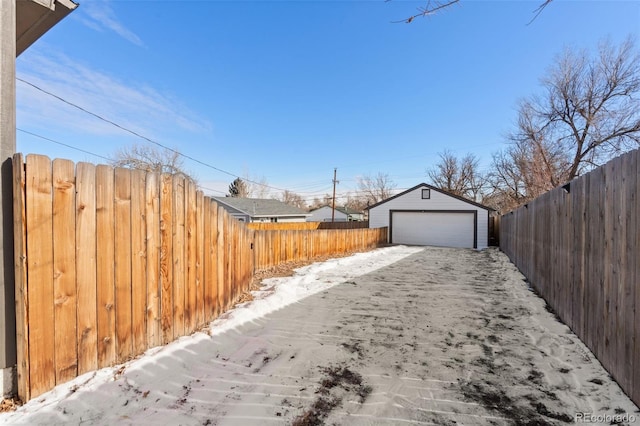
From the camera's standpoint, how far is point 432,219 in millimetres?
16469

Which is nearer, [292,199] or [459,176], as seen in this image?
[459,176]

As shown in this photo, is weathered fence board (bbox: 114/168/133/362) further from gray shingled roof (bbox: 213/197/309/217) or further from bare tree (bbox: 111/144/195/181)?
gray shingled roof (bbox: 213/197/309/217)

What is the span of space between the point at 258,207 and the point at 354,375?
86.8 feet

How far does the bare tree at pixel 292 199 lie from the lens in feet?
179

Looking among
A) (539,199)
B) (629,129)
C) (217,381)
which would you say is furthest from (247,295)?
(629,129)

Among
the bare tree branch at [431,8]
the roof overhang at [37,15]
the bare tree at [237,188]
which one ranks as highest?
the bare tree at [237,188]

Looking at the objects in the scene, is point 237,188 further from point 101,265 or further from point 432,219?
point 101,265

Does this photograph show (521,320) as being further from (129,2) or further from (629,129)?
(629,129)

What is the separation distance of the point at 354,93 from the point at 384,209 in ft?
23.6

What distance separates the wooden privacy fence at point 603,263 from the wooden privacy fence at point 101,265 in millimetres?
3757

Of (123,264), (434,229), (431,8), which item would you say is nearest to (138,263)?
(123,264)

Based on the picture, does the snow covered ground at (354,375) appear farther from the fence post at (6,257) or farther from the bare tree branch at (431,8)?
the bare tree branch at (431,8)

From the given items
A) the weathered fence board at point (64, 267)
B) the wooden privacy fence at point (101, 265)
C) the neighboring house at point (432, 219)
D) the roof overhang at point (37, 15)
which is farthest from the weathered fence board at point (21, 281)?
the neighboring house at point (432, 219)

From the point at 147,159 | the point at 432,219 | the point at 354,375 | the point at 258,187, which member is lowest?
the point at 354,375
